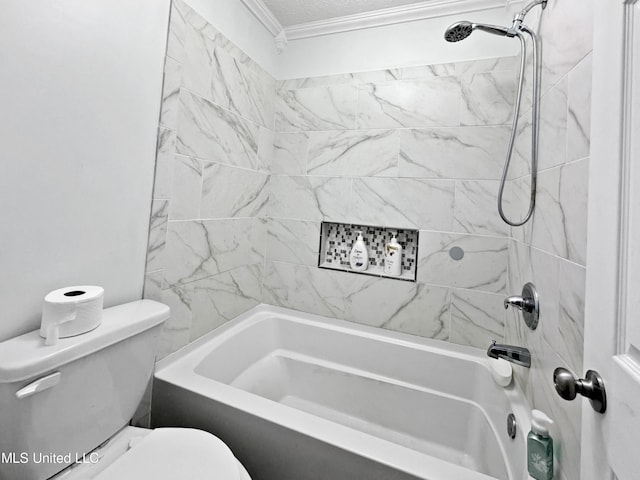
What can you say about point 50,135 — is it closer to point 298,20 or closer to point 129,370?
point 129,370

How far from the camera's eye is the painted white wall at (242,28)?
1.40 m

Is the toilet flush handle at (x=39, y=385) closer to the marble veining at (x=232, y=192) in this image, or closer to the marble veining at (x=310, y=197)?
the marble veining at (x=232, y=192)

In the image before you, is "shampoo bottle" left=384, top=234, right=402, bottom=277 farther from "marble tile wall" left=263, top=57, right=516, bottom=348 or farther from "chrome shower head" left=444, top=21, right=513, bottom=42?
"chrome shower head" left=444, top=21, right=513, bottom=42

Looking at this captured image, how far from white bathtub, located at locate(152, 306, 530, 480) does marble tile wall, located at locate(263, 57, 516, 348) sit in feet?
0.54

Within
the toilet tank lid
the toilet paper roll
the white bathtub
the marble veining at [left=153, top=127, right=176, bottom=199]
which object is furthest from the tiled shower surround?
the toilet paper roll

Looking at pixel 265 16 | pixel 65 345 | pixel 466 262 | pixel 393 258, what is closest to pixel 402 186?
pixel 393 258

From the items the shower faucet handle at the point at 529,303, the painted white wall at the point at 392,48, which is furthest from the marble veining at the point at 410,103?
the shower faucet handle at the point at 529,303

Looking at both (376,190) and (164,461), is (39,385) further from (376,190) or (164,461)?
(376,190)

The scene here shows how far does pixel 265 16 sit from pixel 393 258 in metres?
1.67

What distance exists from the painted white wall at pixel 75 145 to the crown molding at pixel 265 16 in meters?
0.64

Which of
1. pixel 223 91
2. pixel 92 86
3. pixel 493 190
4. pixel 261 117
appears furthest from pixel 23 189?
pixel 493 190

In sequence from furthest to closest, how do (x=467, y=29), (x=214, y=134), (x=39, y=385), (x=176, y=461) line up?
1. (x=214, y=134)
2. (x=467, y=29)
3. (x=176, y=461)
4. (x=39, y=385)

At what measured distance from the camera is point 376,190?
67.7 inches

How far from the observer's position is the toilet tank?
2.25 ft
